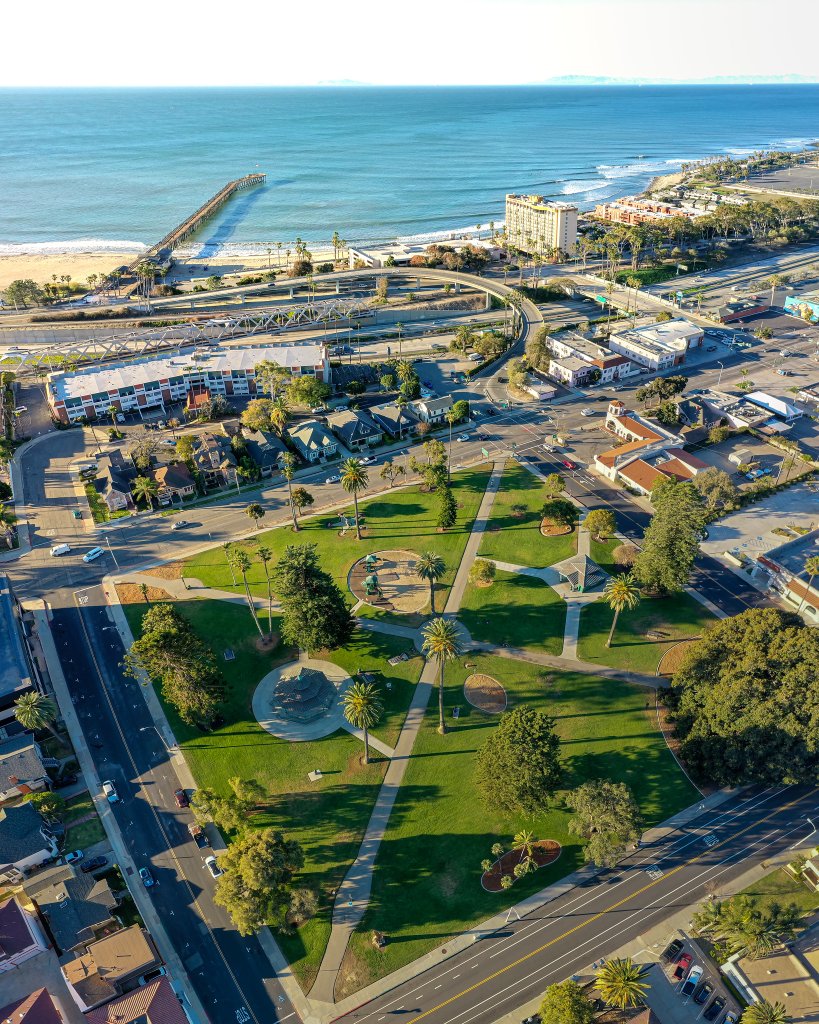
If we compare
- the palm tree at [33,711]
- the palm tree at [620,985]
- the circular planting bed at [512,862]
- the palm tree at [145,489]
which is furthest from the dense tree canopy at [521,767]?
the palm tree at [145,489]

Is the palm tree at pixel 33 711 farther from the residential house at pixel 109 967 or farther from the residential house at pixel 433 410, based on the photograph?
the residential house at pixel 433 410

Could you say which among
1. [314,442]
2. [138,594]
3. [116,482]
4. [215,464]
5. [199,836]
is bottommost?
[199,836]

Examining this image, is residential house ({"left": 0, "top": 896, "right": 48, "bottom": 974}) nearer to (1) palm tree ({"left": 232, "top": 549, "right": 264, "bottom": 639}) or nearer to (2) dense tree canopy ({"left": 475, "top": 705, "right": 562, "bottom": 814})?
(1) palm tree ({"left": 232, "top": 549, "right": 264, "bottom": 639})

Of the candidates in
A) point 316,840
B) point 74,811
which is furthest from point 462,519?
point 74,811

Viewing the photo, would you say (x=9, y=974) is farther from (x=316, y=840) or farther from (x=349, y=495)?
(x=349, y=495)

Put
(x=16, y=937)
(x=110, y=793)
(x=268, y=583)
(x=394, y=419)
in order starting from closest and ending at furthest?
(x=16, y=937)
(x=110, y=793)
(x=268, y=583)
(x=394, y=419)

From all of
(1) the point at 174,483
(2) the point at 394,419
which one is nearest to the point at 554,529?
(2) the point at 394,419

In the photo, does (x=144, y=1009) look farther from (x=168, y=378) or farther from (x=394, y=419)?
(x=168, y=378)

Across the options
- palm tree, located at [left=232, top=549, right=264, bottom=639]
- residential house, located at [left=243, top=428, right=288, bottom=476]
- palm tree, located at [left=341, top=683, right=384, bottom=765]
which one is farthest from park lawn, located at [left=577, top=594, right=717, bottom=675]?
residential house, located at [left=243, top=428, right=288, bottom=476]
